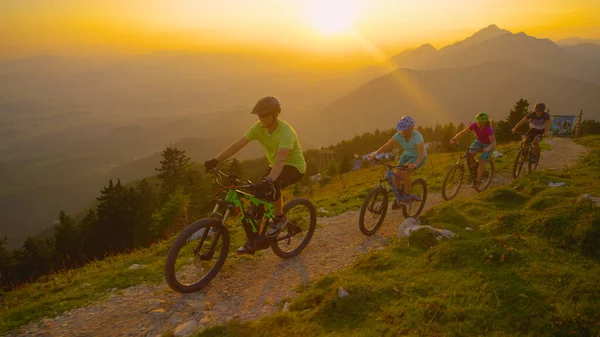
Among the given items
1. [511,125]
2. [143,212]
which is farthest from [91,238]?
[511,125]

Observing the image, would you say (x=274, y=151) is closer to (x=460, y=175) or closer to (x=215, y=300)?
(x=215, y=300)

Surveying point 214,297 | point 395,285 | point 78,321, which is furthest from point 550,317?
point 78,321

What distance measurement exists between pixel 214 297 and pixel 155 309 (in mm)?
989

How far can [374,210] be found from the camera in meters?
8.73

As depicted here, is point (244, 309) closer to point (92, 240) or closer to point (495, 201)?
point (495, 201)

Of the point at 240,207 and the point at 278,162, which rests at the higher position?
the point at 278,162

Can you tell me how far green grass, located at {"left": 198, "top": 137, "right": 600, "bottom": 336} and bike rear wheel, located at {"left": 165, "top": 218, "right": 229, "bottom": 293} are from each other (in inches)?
62.9

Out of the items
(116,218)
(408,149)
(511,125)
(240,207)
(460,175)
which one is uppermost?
(511,125)

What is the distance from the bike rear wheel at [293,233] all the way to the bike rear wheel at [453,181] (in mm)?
6138

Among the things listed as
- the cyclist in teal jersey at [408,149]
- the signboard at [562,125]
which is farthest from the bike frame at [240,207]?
the signboard at [562,125]

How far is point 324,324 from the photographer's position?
166 inches

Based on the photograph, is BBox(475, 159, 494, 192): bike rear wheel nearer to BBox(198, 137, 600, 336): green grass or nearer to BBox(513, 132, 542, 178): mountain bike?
BBox(513, 132, 542, 178): mountain bike

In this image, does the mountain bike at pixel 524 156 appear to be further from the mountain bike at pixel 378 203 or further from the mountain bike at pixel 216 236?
the mountain bike at pixel 216 236

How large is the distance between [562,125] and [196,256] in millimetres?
33104
